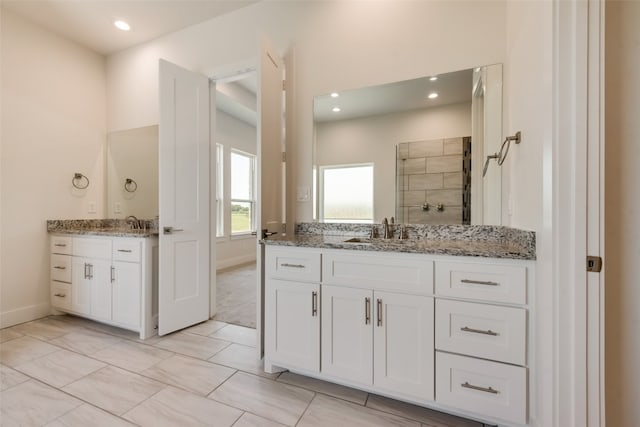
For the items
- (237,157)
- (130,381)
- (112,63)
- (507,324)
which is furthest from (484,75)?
(237,157)

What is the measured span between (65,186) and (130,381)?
2343mm

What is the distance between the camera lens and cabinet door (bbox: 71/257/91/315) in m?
2.47

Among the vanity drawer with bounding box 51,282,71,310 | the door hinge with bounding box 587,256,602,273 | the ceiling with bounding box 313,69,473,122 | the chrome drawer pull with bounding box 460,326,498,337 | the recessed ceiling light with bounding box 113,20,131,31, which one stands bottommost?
the vanity drawer with bounding box 51,282,71,310

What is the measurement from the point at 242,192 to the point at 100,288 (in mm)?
3220

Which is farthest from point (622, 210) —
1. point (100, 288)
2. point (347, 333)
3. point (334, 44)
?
point (100, 288)

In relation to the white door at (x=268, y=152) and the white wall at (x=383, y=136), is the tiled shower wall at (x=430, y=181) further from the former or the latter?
the white door at (x=268, y=152)

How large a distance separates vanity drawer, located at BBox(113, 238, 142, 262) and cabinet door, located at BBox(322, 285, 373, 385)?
1.69m

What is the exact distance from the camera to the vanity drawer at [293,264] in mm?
1567

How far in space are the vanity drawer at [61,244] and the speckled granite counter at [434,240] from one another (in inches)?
88.7

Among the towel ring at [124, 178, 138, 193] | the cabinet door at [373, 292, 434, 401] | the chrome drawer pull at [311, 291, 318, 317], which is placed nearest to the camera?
the cabinet door at [373, 292, 434, 401]

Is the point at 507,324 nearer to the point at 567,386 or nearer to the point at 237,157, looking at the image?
the point at 567,386

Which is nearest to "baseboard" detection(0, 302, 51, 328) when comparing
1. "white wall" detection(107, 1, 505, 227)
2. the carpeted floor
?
the carpeted floor

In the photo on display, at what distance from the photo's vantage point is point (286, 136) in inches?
88.0

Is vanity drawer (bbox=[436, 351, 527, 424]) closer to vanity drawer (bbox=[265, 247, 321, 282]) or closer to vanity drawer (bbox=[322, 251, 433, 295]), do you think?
vanity drawer (bbox=[322, 251, 433, 295])
